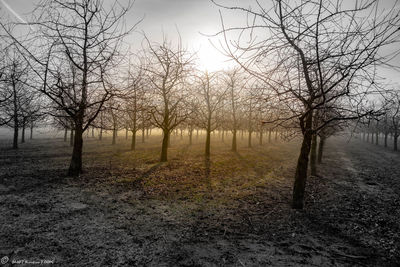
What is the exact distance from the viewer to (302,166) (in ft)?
20.7

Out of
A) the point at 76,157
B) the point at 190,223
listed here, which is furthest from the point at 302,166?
the point at 76,157

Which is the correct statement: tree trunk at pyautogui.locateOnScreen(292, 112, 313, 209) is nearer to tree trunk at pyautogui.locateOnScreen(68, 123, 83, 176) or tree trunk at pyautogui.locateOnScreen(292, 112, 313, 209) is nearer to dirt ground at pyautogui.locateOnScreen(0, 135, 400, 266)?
dirt ground at pyautogui.locateOnScreen(0, 135, 400, 266)

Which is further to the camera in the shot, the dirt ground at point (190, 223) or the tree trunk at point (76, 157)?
the tree trunk at point (76, 157)

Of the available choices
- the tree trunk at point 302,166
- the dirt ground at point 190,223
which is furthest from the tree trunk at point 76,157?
the tree trunk at point 302,166

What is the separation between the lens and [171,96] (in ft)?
49.1

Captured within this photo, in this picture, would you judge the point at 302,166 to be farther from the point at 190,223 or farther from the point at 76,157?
the point at 76,157

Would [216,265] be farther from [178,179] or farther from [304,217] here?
[178,179]

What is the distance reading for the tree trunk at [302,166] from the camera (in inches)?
243

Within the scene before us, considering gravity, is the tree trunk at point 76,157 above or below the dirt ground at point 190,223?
above

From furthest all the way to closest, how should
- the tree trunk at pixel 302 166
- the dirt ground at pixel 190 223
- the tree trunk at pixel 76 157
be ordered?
the tree trunk at pixel 76 157 → the tree trunk at pixel 302 166 → the dirt ground at pixel 190 223

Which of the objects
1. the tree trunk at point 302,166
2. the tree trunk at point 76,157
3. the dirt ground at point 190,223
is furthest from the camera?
the tree trunk at point 76,157

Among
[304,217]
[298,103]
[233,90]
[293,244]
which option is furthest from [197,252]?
[233,90]

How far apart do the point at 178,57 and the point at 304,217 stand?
11.8 metres

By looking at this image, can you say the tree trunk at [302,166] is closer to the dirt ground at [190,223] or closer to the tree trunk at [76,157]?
the dirt ground at [190,223]
